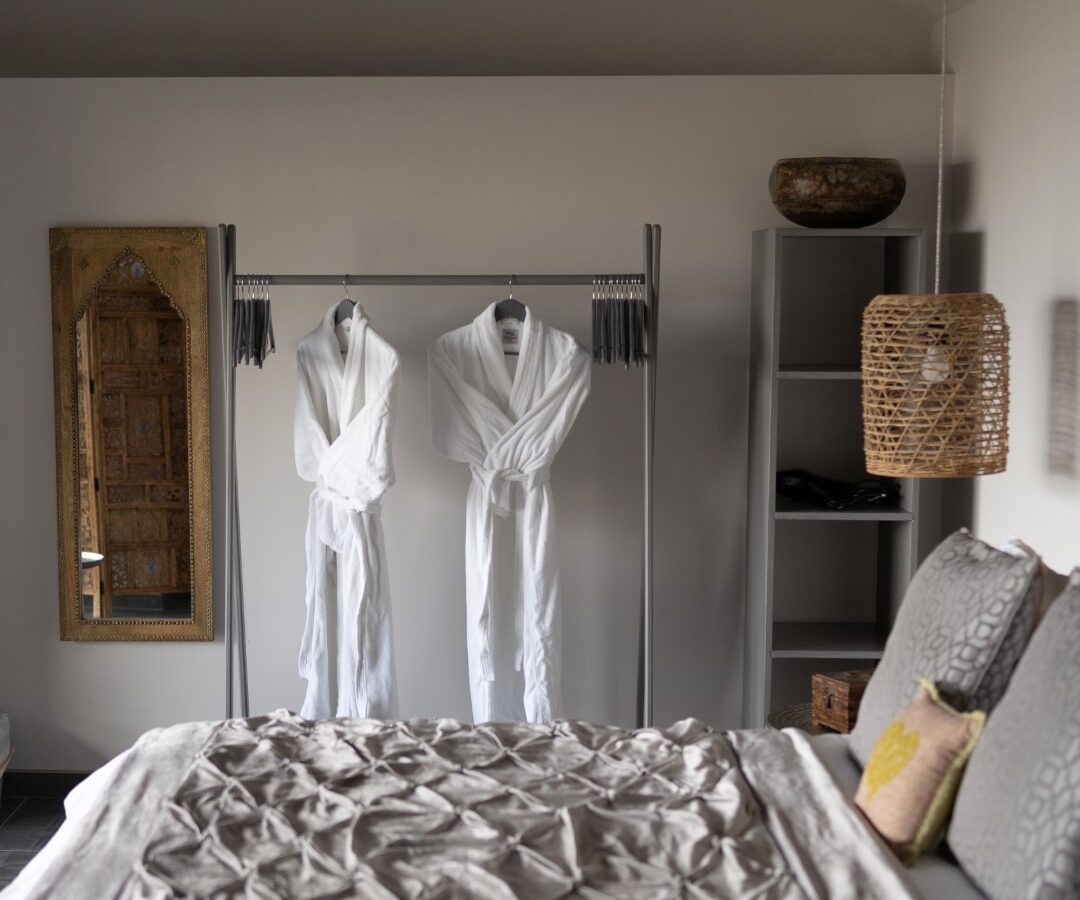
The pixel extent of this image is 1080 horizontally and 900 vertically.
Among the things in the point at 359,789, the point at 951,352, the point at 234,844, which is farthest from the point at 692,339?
the point at 234,844

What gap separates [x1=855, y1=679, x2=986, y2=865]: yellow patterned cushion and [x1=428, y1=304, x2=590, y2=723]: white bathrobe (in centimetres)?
169

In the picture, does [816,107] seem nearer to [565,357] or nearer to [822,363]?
[822,363]

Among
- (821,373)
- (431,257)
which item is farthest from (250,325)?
(821,373)

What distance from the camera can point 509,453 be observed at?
3.62 m

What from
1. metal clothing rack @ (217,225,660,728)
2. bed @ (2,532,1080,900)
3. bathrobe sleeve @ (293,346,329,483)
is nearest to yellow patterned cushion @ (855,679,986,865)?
bed @ (2,532,1080,900)

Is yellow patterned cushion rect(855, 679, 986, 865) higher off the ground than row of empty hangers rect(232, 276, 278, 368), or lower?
lower

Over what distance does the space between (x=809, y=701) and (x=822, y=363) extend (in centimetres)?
111

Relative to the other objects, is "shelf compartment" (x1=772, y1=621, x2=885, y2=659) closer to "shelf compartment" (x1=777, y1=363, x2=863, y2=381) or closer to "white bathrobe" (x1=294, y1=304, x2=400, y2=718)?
"shelf compartment" (x1=777, y1=363, x2=863, y2=381)

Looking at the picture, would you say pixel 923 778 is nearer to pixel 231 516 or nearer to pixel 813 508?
pixel 813 508

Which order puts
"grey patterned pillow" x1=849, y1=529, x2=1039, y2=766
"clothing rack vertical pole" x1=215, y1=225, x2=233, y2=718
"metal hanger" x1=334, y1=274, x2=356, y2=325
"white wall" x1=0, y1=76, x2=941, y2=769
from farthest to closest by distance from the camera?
1. "white wall" x1=0, y1=76, x2=941, y2=769
2. "metal hanger" x1=334, y1=274, x2=356, y2=325
3. "clothing rack vertical pole" x1=215, y1=225, x2=233, y2=718
4. "grey patterned pillow" x1=849, y1=529, x2=1039, y2=766

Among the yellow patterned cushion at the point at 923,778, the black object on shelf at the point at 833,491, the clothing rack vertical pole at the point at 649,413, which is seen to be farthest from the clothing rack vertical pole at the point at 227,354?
the yellow patterned cushion at the point at 923,778

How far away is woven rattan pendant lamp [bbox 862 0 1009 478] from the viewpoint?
2.98 metres

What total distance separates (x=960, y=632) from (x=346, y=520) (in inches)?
78.5

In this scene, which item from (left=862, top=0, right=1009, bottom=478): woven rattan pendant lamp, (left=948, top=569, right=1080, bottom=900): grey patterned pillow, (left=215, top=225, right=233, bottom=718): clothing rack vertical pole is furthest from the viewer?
(left=215, top=225, right=233, bottom=718): clothing rack vertical pole
